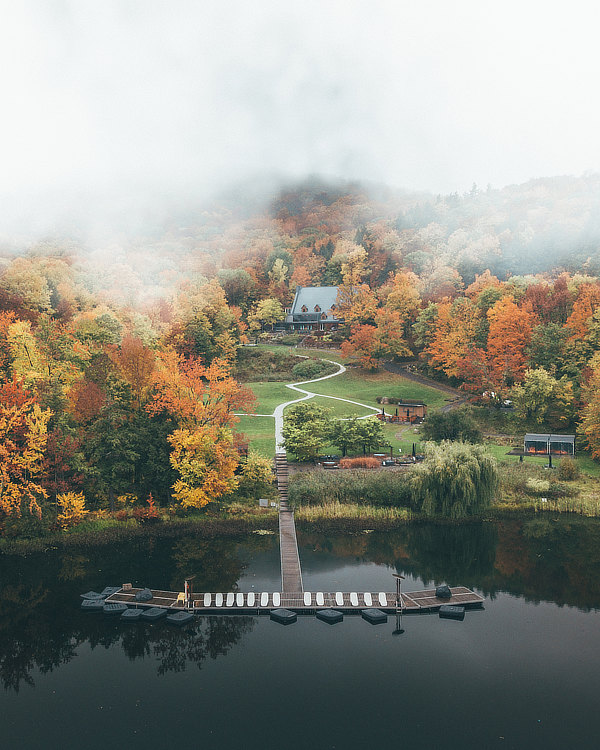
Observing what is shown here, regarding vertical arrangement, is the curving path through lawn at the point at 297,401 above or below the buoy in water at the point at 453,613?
above

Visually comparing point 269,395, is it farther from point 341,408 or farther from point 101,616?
point 101,616

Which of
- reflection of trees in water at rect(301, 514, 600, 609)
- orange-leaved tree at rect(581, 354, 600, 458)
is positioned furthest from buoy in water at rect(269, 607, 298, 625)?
orange-leaved tree at rect(581, 354, 600, 458)

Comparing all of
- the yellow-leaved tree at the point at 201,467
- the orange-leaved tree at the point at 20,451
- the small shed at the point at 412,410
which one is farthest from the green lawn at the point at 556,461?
the orange-leaved tree at the point at 20,451

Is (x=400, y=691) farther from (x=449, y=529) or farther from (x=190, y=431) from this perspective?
(x=190, y=431)

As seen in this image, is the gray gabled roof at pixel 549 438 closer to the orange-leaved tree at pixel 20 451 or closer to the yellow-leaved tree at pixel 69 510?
the yellow-leaved tree at pixel 69 510

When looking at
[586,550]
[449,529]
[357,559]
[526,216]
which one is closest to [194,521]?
[357,559]
